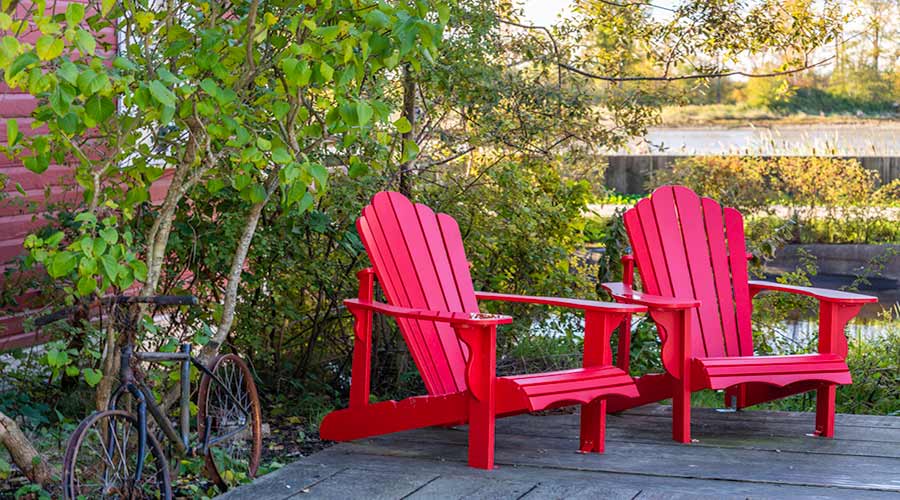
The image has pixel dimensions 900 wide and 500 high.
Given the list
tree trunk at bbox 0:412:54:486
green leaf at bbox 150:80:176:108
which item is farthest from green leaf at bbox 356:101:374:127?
tree trunk at bbox 0:412:54:486

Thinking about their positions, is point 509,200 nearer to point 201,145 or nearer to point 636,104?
point 636,104

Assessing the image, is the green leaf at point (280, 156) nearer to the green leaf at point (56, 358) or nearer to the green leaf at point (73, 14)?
the green leaf at point (73, 14)

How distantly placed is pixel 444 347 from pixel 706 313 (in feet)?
3.93

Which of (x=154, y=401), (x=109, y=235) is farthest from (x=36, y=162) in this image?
(x=154, y=401)

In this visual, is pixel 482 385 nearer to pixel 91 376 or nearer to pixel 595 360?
pixel 595 360

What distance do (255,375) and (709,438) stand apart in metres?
2.04

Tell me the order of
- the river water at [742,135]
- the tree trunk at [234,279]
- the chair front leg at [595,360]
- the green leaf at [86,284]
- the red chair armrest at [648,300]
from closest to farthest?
the green leaf at [86,284] < the tree trunk at [234,279] < the chair front leg at [595,360] < the red chair armrest at [648,300] < the river water at [742,135]

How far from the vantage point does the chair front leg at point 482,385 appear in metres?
3.62

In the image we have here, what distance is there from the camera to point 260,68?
339 centimetres

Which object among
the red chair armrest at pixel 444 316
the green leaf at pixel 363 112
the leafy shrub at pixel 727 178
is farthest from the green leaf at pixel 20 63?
the leafy shrub at pixel 727 178

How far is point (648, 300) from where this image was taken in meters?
4.09

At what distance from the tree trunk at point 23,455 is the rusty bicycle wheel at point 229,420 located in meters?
0.47

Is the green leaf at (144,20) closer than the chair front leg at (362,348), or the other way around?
the green leaf at (144,20)

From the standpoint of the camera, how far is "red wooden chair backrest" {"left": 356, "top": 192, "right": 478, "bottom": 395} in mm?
4035
